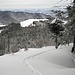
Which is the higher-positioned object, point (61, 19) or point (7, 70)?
point (61, 19)

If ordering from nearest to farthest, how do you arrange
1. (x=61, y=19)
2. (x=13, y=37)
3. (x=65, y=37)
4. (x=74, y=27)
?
(x=74, y=27)
(x=65, y=37)
(x=61, y=19)
(x=13, y=37)

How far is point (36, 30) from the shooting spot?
85562 millimetres

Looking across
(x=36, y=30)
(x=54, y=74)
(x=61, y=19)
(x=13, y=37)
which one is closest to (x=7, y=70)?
(x=54, y=74)

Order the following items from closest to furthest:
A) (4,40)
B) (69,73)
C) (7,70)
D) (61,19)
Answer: (69,73), (7,70), (61,19), (4,40)

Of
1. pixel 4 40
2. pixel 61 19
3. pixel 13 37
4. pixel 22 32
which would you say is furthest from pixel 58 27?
pixel 22 32

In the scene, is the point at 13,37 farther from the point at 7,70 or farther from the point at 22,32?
the point at 7,70

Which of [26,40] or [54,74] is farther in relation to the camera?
[26,40]

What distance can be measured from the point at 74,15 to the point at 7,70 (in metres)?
5.99

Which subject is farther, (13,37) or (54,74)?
(13,37)

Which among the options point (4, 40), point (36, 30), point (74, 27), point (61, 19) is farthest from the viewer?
point (36, 30)

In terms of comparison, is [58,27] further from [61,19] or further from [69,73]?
[69,73]

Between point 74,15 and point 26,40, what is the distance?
6006 cm

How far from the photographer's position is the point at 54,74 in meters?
11.5

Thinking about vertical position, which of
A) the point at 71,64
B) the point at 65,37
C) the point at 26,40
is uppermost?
the point at 65,37
